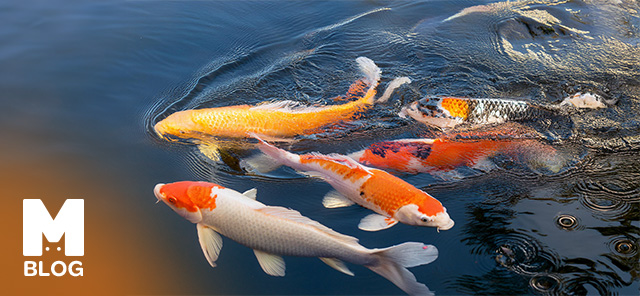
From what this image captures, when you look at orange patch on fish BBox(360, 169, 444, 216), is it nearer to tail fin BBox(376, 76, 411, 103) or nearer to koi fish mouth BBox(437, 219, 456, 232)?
koi fish mouth BBox(437, 219, 456, 232)

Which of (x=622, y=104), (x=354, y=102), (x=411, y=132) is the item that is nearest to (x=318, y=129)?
(x=354, y=102)

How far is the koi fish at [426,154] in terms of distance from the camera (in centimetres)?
375

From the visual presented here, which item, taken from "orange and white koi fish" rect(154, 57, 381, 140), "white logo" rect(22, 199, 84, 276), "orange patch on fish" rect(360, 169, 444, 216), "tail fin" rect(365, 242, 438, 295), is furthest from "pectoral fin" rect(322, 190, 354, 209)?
"white logo" rect(22, 199, 84, 276)

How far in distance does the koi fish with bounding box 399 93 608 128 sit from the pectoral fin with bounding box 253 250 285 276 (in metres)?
2.14

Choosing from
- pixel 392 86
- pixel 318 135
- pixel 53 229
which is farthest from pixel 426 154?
pixel 53 229

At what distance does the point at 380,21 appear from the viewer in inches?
252

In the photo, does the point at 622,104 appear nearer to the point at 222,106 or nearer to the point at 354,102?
the point at 354,102

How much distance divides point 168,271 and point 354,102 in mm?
2308

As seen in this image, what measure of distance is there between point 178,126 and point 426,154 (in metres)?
2.08

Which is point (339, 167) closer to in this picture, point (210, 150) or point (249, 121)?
point (249, 121)

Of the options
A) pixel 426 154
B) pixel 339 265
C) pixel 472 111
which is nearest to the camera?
pixel 339 265

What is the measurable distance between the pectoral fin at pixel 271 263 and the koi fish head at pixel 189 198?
1.46 feet

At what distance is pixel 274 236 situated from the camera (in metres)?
2.91

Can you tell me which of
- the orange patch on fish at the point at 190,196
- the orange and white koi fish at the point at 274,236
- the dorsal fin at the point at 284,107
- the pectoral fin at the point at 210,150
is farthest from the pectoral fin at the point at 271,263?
the dorsal fin at the point at 284,107
